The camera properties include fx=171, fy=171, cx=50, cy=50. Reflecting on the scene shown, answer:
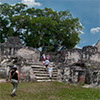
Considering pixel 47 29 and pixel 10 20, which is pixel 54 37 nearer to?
pixel 47 29

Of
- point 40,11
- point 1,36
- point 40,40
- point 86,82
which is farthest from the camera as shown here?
point 40,11

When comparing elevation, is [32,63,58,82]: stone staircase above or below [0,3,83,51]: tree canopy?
below

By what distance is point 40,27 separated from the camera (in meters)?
28.3

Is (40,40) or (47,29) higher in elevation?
(47,29)

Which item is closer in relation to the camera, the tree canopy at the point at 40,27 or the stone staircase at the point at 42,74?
the stone staircase at the point at 42,74

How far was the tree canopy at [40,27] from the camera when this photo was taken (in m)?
28.9

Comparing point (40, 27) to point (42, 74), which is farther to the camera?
point (40, 27)

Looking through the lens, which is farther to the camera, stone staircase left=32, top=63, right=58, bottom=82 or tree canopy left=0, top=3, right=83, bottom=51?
tree canopy left=0, top=3, right=83, bottom=51

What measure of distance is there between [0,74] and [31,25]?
17.9 m

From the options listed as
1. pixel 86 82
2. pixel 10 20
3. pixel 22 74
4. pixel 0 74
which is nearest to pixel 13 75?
pixel 22 74

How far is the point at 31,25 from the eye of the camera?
97.7ft

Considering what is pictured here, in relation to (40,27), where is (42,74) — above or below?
below

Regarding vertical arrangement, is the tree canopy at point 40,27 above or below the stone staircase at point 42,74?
above

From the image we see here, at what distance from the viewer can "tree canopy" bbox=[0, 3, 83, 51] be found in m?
28.9
